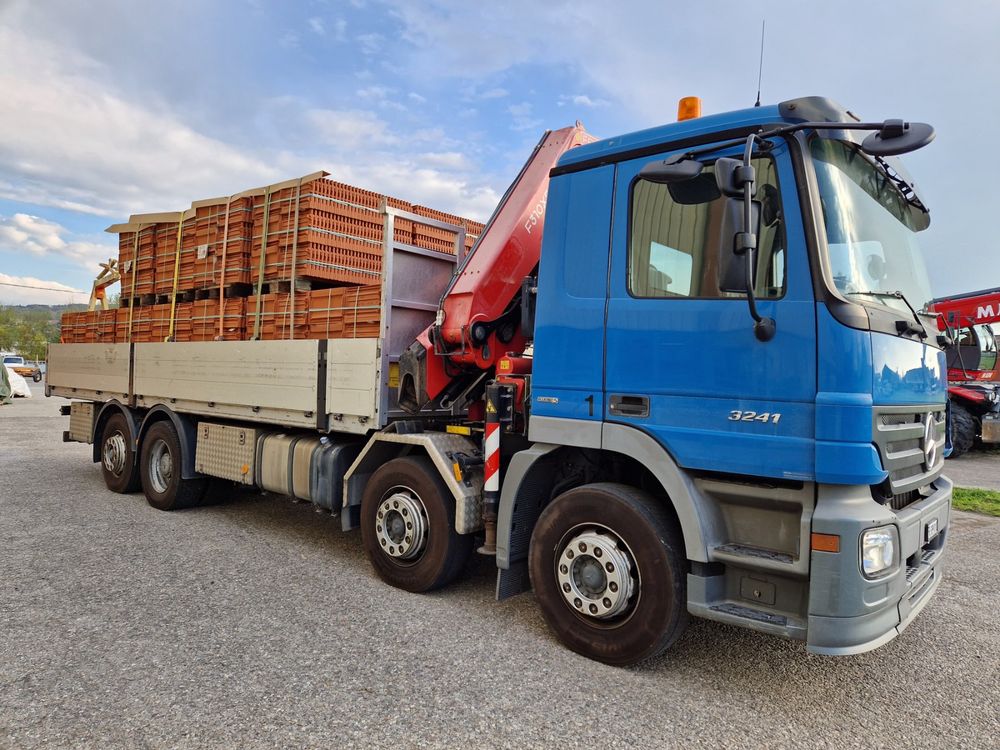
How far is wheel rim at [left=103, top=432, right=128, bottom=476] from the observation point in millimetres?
8219

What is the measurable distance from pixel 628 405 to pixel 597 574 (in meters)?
0.94

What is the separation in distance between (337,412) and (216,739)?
281cm

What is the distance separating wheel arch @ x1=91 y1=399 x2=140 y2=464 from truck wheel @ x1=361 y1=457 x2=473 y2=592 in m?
4.41

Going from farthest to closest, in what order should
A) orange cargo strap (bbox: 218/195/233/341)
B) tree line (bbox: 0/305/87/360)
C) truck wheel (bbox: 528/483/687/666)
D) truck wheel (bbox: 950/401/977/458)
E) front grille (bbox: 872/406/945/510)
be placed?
tree line (bbox: 0/305/87/360), truck wheel (bbox: 950/401/977/458), orange cargo strap (bbox: 218/195/233/341), truck wheel (bbox: 528/483/687/666), front grille (bbox: 872/406/945/510)

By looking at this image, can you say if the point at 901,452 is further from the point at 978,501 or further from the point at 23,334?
the point at 23,334

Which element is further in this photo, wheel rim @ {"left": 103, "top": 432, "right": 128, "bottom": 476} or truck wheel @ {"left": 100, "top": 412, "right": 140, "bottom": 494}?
wheel rim @ {"left": 103, "top": 432, "right": 128, "bottom": 476}

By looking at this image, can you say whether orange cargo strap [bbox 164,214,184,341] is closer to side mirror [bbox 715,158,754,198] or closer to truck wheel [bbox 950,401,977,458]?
side mirror [bbox 715,158,754,198]

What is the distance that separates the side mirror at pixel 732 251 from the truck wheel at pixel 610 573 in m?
1.25

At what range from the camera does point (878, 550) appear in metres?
3.07

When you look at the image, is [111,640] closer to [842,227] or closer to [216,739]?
[216,739]

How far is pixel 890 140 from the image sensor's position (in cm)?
308

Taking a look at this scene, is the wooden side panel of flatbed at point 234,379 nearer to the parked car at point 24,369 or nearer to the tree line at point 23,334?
the parked car at point 24,369

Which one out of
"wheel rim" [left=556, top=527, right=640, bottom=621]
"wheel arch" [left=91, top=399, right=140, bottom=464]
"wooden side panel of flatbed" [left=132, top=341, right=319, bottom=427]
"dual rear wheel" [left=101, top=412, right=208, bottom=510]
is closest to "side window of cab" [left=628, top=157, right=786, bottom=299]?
"wheel rim" [left=556, top=527, right=640, bottom=621]

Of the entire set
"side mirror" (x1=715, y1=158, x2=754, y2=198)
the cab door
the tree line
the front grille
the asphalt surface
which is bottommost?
the asphalt surface
